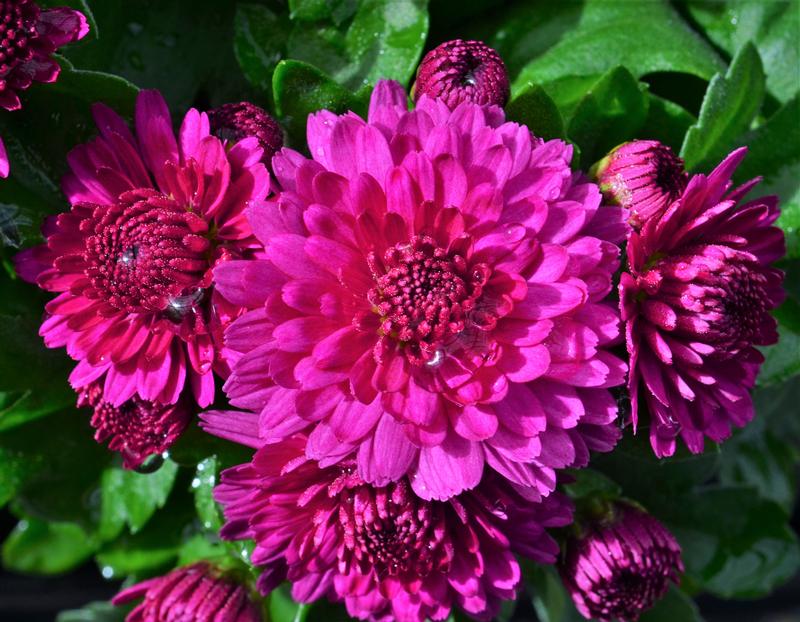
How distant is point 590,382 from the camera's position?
1.45 ft

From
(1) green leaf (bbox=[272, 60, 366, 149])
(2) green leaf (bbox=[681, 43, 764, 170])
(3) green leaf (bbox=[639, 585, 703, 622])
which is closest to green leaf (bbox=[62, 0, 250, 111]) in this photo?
(1) green leaf (bbox=[272, 60, 366, 149])

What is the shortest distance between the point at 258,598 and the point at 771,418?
66 centimetres

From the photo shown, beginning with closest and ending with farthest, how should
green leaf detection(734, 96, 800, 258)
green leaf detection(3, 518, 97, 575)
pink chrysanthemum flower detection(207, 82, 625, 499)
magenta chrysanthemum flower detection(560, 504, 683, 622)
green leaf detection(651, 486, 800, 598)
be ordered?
1. pink chrysanthemum flower detection(207, 82, 625, 499)
2. magenta chrysanthemum flower detection(560, 504, 683, 622)
3. green leaf detection(734, 96, 800, 258)
4. green leaf detection(651, 486, 800, 598)
5. green leaf detection(3, 518, 97, 575)

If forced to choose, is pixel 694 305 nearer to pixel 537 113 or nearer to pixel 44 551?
pixel 537 113

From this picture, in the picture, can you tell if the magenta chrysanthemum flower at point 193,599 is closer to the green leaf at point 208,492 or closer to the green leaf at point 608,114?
the green leaf at point 208,492

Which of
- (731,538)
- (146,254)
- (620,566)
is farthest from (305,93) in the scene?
(731,538)

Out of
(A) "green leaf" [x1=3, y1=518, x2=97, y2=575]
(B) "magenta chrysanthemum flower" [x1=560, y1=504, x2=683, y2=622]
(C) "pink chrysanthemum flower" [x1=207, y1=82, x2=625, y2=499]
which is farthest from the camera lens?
(A) "green leaf" [x1=3, y1=518, x2=97, y2=575]

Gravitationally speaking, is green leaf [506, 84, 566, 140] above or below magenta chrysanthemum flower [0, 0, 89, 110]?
above

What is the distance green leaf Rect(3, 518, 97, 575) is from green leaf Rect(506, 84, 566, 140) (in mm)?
696

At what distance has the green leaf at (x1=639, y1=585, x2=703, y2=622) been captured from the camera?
755 mm

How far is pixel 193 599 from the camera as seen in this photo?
0.59m

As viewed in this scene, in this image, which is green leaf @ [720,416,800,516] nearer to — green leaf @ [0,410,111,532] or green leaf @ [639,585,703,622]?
green leaf @ [639,585,703,622]

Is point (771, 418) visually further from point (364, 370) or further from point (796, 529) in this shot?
point (364, 370)

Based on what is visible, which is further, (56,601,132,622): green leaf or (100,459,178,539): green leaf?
(56,601,132,622): green leaf
